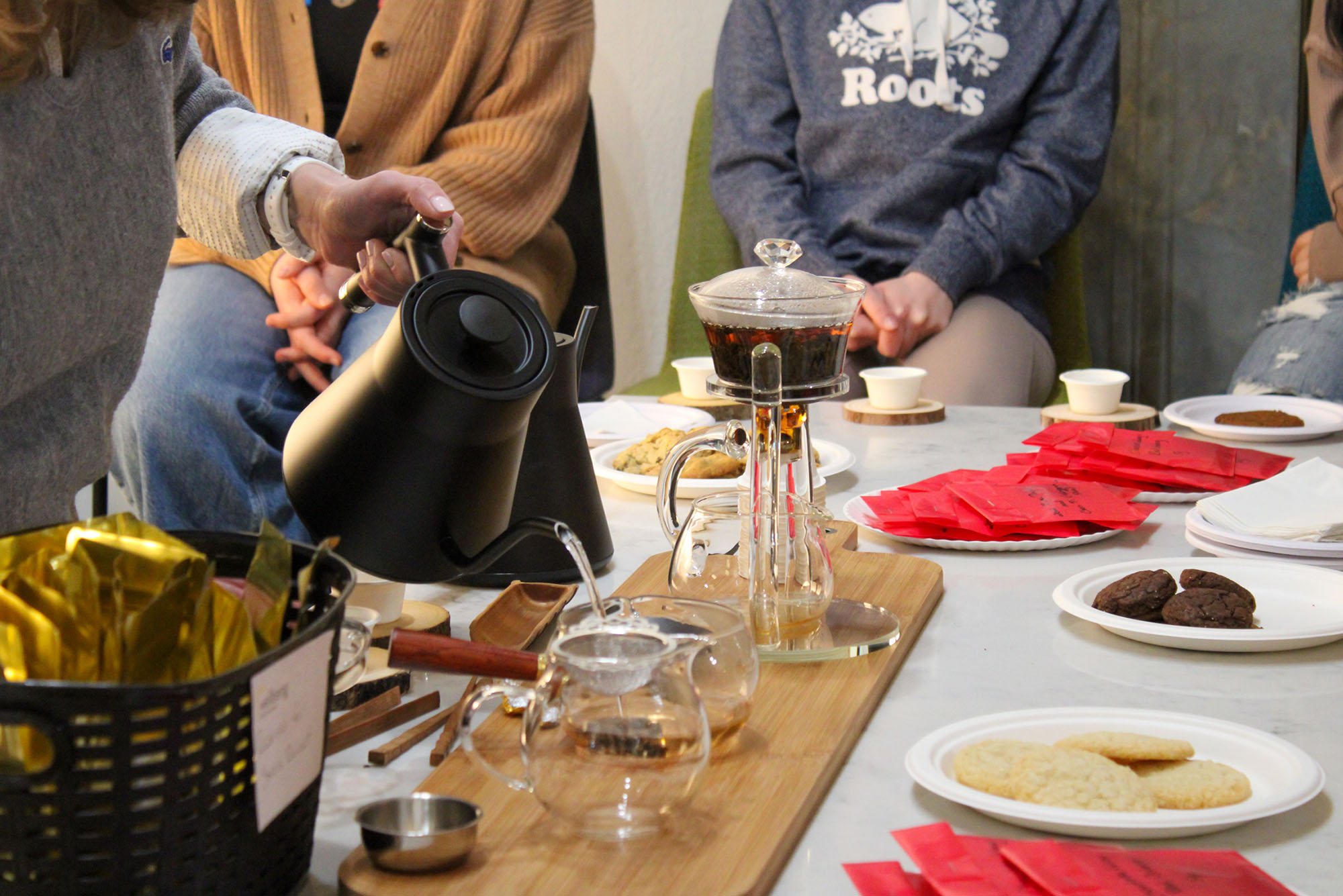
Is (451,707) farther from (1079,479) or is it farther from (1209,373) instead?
(1209,373)

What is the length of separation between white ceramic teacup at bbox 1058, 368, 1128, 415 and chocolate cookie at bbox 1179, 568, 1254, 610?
75cm

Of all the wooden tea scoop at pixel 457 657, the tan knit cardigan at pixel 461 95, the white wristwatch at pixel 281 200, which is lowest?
the wooden tea scoop at pixel 457 657

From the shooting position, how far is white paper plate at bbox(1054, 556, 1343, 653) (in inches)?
29.8

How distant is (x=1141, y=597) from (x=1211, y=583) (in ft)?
0.18

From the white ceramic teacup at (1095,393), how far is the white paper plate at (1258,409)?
0.21 ft

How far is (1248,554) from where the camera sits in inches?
38.4

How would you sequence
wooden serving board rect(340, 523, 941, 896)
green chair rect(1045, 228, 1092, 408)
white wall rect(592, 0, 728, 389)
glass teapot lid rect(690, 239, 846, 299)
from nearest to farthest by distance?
wooden serving board rect(340, 523, 941, 896) < glass teapot lid rect(690, 239, 846, 299) < green chair rect(1045, 228, 1092, 408) < white wall rect(592, 0, 728, 389)

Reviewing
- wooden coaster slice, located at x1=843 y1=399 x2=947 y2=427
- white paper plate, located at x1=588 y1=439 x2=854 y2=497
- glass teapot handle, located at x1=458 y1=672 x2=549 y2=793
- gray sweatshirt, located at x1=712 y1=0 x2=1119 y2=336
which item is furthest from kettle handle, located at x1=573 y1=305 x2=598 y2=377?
gray sweatshirt, located at x1=712 y1=0 x2=1119 y2=336

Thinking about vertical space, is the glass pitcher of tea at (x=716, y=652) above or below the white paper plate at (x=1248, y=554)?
above

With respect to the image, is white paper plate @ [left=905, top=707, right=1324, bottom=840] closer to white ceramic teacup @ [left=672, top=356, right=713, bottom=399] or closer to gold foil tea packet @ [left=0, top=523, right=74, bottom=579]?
gold foil tea packet @ [left=0, top=523, right=74, bottom=579]

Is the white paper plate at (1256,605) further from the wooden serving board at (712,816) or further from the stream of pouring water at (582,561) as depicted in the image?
the stream of pouring water at (582,561)

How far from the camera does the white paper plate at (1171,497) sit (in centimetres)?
117

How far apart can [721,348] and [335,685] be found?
43 centimetres

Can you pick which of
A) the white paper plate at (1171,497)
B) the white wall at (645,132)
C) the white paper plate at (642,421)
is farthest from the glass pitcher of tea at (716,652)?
the white wall at (645,132)
